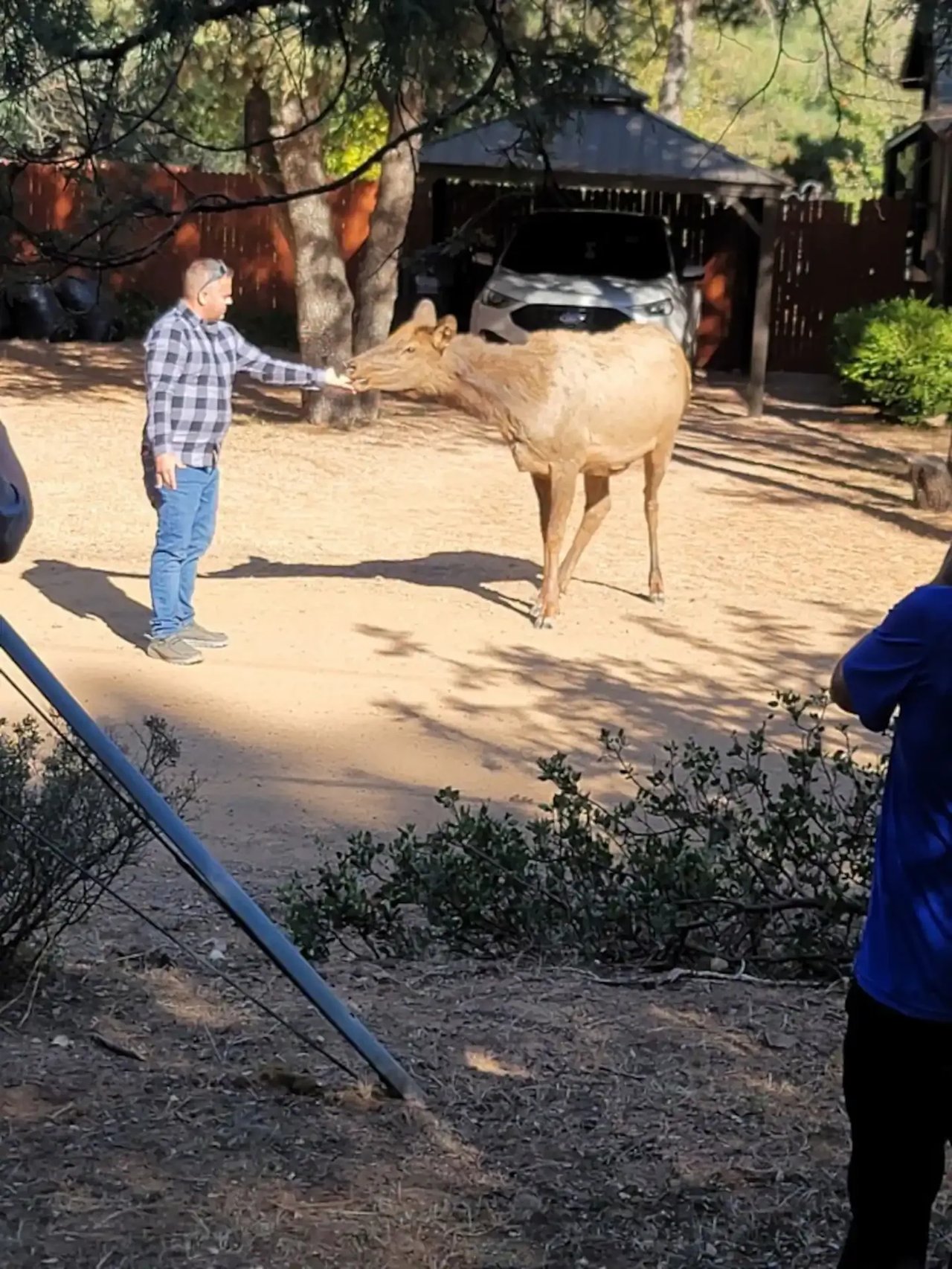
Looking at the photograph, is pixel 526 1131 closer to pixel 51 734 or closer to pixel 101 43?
pixel 101 43

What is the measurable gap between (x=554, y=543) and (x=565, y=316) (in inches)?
407

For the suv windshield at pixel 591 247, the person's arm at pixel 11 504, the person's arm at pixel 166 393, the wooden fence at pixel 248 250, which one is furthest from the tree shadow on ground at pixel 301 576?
the wooden fence at pixel 248 250

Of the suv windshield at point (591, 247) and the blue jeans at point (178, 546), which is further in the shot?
the suv windshield at point (591, 247)

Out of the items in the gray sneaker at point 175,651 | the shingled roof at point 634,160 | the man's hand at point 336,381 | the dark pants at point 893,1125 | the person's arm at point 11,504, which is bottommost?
the gray sneaker at point 175,651

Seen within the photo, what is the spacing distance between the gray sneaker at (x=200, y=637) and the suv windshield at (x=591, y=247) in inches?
493

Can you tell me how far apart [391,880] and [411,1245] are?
1856mm

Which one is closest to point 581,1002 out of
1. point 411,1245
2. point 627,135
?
point 411,1245

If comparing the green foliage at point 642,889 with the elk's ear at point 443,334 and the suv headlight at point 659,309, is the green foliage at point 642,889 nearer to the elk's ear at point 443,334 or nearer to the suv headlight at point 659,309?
the elk's ear at point 443,334

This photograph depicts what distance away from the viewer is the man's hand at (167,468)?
9609 millimetres

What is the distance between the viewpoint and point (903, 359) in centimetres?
2136

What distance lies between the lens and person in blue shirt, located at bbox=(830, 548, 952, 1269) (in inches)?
111

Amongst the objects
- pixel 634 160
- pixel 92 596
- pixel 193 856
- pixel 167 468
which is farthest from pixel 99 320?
pixel 193 856

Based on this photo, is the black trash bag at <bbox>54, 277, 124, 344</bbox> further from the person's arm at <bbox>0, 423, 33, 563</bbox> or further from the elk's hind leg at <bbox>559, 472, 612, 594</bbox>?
the person's arm at <bbox>0, 423, 33, 563</bbox>

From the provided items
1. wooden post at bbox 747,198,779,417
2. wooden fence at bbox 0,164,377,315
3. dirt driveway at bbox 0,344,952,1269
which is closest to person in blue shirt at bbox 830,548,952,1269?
dirt driveway at bbox 0,344,952,1269
